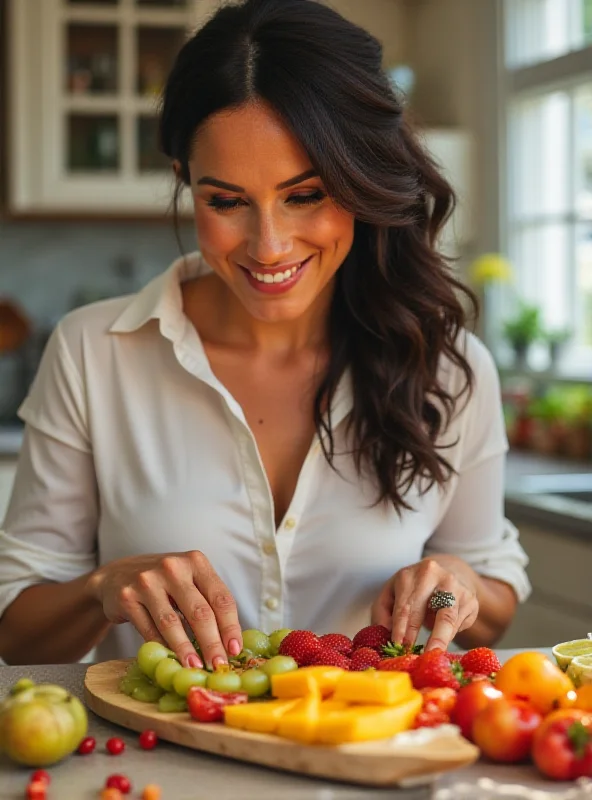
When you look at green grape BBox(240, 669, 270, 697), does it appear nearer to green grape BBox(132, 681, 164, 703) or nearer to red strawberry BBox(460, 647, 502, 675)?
green grape BBox(132, 681, 164, 703)

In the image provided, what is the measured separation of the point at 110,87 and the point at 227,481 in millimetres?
2733

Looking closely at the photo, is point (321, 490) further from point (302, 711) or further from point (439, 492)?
point (302, 711)

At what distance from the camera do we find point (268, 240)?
153 centimetres

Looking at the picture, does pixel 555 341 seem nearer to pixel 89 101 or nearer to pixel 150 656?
pixel 89 101

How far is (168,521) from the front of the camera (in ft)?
5.58

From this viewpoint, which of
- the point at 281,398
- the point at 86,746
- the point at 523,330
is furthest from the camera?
the point at 523,330

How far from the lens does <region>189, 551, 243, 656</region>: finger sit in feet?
4.37

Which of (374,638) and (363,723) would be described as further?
(374,638)

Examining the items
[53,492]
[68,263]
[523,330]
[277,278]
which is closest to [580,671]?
[277,278]

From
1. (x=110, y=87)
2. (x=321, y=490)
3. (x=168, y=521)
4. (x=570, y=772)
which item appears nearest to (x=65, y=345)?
(x=168, y=521)

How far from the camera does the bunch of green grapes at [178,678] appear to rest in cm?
120

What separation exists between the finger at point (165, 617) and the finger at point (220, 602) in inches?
1.5

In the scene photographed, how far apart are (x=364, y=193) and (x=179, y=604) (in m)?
0.59

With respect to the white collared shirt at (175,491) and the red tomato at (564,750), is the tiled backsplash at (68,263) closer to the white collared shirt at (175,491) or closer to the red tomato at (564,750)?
the white collared shirt at (175,491)
